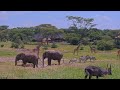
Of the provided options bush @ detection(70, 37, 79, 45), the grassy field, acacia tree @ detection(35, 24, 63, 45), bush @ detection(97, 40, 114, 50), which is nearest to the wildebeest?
the grassy field

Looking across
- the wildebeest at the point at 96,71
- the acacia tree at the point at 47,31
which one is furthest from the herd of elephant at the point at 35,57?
the wildebeest at the point at 96,71

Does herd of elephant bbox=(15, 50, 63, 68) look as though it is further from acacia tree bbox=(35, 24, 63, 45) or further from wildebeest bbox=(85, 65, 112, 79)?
wildebeest bbox=(85, 65, 112, 79)

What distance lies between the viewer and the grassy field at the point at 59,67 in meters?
5.41

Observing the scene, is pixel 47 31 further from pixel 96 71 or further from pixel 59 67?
pixel 96 71

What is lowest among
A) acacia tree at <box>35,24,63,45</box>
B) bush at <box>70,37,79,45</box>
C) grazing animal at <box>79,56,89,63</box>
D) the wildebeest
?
the wildebeest

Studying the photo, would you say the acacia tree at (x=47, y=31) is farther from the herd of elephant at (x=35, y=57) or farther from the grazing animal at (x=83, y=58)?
the grazing animal at (x=83, y=58)

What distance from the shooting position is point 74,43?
5652 mm

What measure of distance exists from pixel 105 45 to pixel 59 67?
0.85 m

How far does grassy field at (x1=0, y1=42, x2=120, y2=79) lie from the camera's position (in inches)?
213

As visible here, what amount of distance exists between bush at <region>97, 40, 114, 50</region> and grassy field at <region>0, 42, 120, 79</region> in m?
0.07

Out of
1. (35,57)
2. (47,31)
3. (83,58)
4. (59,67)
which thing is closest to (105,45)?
(83,58)

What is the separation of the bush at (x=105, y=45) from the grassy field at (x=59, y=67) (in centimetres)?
7
